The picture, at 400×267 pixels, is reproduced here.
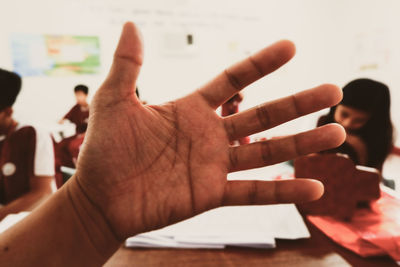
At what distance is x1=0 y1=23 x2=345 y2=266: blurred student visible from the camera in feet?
1.91

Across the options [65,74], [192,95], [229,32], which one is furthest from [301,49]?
[192,95]

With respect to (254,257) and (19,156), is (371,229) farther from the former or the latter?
(19,156)

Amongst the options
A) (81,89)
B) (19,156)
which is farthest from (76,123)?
(19,156)

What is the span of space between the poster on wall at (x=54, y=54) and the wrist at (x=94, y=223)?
355 centimetres

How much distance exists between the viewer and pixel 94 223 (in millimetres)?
588

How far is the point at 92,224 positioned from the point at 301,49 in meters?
4.47

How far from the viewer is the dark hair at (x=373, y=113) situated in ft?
4.00

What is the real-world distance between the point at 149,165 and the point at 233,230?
1.21 feet

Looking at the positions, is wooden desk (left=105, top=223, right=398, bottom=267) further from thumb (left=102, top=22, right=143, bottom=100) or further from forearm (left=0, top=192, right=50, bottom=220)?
forearm (left=0, top=192, right=50, bottom=220)

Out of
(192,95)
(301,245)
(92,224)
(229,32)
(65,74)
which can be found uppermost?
(229,32)

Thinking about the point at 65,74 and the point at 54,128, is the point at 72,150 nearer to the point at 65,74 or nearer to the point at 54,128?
the point at 54,128

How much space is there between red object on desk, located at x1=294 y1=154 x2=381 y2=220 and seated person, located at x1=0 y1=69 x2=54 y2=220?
116 cm

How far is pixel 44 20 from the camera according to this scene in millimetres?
3506

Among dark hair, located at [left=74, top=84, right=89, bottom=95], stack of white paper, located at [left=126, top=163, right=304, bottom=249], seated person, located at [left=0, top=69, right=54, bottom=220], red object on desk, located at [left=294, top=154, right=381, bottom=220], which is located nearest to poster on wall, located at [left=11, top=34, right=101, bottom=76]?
dark hair, located at [left=74, top=84, right=89, bottom=95]
